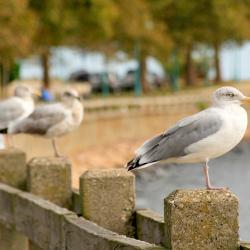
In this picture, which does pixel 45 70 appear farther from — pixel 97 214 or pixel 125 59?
pixel 97 214

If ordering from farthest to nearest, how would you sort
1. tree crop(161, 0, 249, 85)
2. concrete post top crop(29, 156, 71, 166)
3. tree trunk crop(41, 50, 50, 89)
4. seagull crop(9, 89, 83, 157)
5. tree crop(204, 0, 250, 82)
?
1. tree crop(204, 0, 250, 82)
2. tree crop(161, 0, 249, 85)
3. tree trunk crop(41, 50, 50, 89)
4. seagull crop(9, 89, 83, 157)
5. concrete post top crop(29, 156, 71, 166)

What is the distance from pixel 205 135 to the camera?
7875mm

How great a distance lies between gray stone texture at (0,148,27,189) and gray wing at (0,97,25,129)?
5650 millimetres

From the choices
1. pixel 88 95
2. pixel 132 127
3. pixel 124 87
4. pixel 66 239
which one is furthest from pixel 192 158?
pixel 124 87

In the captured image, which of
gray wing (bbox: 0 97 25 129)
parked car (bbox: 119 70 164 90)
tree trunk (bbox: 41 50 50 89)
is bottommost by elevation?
parked car (bbox: 119 70 164 90)

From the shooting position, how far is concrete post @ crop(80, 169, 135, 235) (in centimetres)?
862

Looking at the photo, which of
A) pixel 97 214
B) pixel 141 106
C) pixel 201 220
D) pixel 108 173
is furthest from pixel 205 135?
pixel 141 106

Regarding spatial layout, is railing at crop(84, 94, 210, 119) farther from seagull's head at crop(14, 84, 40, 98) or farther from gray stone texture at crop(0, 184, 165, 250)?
gray stone texture at crop(0, 184, 165, 250)

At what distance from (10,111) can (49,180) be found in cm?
719

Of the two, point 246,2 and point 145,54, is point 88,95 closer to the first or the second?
point 145,54

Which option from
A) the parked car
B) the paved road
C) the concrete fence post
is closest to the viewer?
the concrete fence post

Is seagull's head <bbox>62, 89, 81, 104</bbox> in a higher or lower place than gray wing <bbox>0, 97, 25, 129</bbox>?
higher

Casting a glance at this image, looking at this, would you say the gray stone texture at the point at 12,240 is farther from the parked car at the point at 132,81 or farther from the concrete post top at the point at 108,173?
the parked car at the point at 132,81

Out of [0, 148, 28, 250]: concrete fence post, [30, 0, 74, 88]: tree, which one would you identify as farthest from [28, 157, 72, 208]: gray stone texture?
[30, 0, 74, 88]: tree
